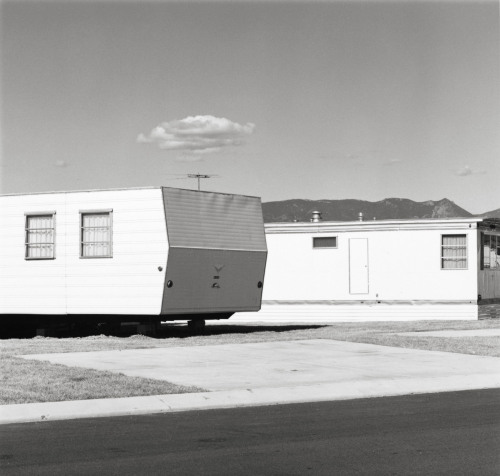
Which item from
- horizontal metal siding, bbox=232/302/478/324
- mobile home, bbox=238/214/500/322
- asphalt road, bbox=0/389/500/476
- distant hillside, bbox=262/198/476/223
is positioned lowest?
horizontal metal siding, bbox=232/302/478/324

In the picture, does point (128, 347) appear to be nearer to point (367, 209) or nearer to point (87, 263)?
point (87, 263)

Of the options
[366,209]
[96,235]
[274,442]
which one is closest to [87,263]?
[96,235]

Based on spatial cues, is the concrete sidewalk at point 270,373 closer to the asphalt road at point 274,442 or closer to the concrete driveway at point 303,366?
the concrete driveway at point 303,366

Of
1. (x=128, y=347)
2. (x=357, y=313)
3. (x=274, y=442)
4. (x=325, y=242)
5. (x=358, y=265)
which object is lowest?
(x=357, y=313)

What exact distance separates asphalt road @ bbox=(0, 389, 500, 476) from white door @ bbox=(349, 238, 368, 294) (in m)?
20.3

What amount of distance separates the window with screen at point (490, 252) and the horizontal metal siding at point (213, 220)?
9934mm

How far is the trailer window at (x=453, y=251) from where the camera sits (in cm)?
3106

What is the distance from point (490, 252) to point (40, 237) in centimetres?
1600

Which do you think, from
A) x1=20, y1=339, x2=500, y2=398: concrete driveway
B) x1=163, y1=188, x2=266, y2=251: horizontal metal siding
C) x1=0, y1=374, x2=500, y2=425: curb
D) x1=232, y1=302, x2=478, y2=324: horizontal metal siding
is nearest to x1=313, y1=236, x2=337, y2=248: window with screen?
x1=232, y1=302, x2=478, y2=324: horizontal metal siding

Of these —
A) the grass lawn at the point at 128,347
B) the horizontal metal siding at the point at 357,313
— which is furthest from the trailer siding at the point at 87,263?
the horizontal metal siding at the point at 357,313

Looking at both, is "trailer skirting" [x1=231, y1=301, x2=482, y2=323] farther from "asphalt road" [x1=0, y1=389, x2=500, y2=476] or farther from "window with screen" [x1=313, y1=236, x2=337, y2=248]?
"asphalt road" [x1=0, y1=389, x2=500, y2=476]

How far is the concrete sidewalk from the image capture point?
11.8m

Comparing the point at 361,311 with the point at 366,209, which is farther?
the point at 366,209

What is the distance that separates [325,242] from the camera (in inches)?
1296
